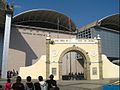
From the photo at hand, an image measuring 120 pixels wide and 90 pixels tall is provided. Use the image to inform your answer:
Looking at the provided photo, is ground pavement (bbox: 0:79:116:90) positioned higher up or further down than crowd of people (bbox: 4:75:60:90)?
further down

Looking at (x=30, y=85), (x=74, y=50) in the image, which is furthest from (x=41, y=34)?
(x=30, y=85)

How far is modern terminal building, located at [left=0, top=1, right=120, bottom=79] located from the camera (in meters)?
35.3

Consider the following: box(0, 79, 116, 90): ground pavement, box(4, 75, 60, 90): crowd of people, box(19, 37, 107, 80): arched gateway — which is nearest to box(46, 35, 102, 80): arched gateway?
box(19, 37, 107, 80): arched gateway

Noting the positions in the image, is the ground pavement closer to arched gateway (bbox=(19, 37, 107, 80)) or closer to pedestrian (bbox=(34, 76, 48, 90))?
arched gateway (bbox=(19, 37, 107, 80))

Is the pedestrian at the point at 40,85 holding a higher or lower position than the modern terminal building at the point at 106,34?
lower

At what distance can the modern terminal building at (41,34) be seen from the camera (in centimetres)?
3528

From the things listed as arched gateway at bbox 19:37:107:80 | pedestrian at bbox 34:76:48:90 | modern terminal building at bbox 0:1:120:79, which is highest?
modern terminal building at bbox 0:1:120:79

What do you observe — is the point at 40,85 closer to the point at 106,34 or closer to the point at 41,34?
the point at 41,34

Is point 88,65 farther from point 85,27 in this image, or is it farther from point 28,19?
point 28,19

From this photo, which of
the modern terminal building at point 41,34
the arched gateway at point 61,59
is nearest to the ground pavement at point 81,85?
the arched gateway at point 61,59

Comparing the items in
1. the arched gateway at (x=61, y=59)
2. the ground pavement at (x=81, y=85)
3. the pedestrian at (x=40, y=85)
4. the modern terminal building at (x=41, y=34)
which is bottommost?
the ground pavement at (x=81, y=85)

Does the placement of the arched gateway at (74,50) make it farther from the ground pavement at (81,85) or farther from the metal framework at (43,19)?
the metal framework at (43,19)

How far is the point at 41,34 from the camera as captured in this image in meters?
38.2

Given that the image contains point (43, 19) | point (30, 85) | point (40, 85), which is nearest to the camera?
point (30, 85)
